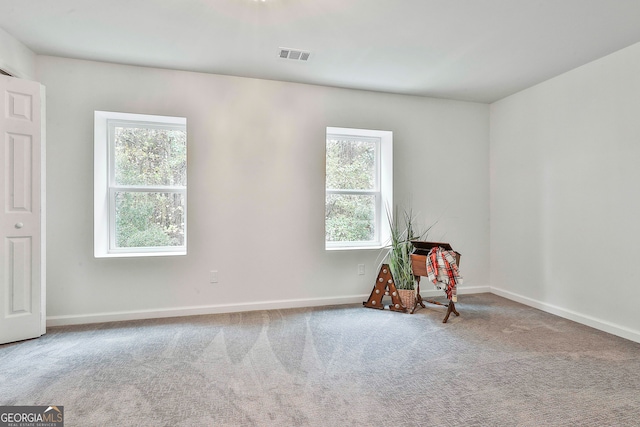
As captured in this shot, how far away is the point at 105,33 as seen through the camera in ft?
8.91

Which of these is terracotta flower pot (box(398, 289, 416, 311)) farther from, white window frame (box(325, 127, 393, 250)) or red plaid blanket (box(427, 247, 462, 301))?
white window frame (box(325, 127, 393, 250))

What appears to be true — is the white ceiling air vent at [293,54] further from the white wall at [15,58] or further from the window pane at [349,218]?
the white wall at [15,58]

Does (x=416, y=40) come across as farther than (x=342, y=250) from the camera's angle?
No

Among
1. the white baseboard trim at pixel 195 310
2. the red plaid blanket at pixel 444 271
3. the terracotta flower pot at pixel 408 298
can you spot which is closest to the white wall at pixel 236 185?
the white baseboard trim at pixel 195 310

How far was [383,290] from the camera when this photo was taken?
3768mm

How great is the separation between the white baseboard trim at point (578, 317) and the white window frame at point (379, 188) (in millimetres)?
1684

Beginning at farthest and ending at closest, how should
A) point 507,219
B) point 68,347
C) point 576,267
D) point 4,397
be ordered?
1. point 507,219
2. point 576,267
3. point 68,347
4. point 4,397

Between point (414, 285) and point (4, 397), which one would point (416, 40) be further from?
point (4, 397)

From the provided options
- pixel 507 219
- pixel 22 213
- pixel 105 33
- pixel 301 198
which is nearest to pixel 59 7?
pixel 105 33

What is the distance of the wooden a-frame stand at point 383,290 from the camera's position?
3.71 m

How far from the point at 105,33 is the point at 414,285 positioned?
377 centimetres

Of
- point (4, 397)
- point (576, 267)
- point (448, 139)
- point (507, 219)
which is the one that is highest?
point (448, 139)

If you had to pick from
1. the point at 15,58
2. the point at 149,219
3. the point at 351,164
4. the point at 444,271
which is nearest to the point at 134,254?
the point at 149,219

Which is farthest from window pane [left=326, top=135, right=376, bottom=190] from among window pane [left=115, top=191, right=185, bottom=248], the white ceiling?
window pane [left=115, top=191, right=185, bottom=248]
